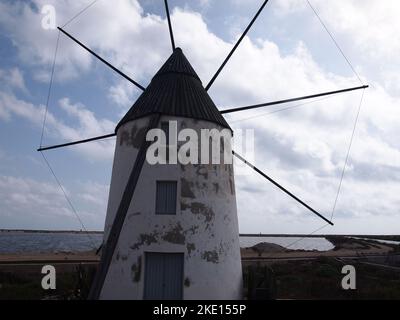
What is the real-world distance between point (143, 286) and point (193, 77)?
7.82 m

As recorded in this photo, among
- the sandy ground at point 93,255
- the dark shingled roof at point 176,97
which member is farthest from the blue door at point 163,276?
the sandy ground at point 93,255

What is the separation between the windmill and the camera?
34.8 feet

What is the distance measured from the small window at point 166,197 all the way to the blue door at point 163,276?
1340 millimetres

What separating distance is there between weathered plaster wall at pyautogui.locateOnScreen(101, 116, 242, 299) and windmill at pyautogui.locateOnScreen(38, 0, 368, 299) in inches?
1.1

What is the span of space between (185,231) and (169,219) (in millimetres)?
608

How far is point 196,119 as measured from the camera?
460 inches

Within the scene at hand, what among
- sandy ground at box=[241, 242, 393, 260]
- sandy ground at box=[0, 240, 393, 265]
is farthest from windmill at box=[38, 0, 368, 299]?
sandy ground at box=[241, 242, 393, 260]

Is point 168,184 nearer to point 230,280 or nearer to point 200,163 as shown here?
point 200,163

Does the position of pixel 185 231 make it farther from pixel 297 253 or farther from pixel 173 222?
Answer: pixel 297 253

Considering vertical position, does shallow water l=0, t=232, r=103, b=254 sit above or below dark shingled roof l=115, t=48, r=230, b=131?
below

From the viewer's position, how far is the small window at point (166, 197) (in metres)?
11.0

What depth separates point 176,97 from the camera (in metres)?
12.2

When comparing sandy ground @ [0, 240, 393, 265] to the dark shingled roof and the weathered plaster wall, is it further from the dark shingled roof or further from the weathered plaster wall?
the dark shingled roof
